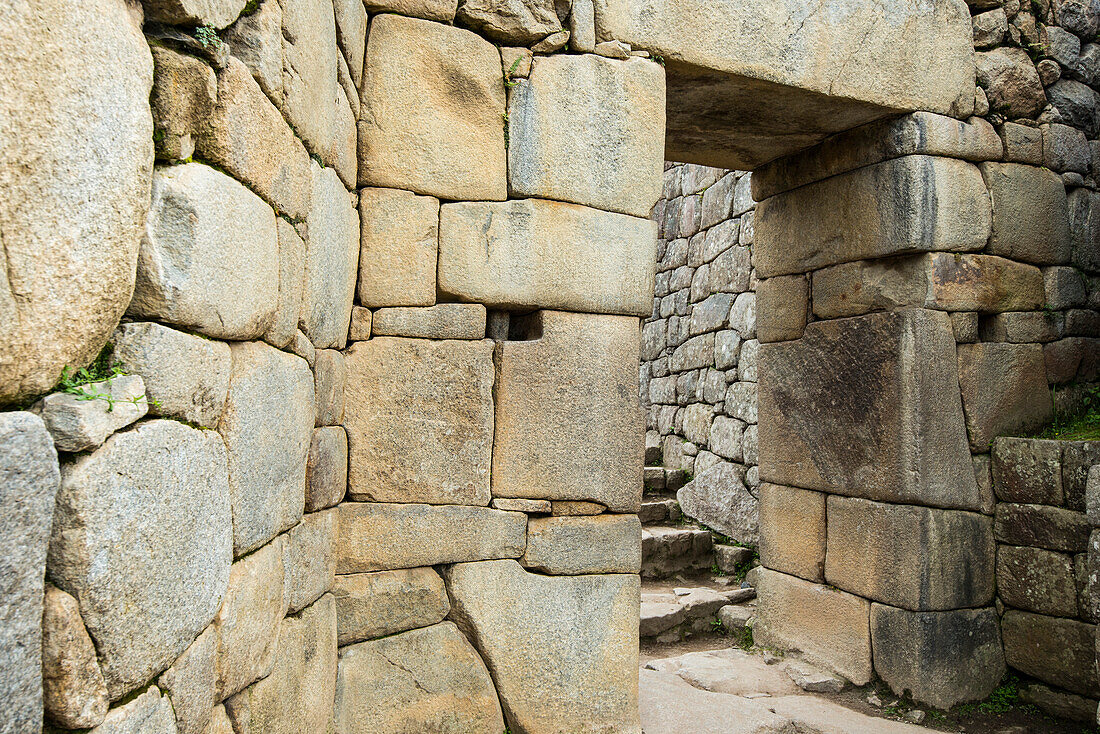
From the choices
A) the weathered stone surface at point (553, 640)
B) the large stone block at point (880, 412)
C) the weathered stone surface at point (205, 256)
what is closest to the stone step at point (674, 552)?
the large stone block at point (880, 412)

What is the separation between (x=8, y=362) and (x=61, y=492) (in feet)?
0.68

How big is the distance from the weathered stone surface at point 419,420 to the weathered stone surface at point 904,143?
269 cm

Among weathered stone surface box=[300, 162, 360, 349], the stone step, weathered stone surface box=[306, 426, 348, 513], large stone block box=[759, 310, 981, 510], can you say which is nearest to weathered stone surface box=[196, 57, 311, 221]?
weathered stone surface box=[300, 162, 360, 349]

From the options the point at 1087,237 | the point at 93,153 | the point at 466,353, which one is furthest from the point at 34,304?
the point at 1087,237

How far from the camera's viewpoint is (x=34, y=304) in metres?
0.90

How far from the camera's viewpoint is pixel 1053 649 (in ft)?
12.1

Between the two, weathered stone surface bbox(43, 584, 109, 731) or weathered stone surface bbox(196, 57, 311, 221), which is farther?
weathered stone surface bbox(196, 57, 311, 221)

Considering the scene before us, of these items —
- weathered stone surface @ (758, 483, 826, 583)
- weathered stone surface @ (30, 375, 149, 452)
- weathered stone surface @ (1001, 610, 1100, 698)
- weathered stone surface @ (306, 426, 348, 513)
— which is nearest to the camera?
weathered stone surface @ (30, 375, 149, 452)

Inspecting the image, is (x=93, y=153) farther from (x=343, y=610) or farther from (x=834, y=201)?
(x=834, y=201)

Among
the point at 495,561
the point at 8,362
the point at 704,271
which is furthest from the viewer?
the point at 704,271

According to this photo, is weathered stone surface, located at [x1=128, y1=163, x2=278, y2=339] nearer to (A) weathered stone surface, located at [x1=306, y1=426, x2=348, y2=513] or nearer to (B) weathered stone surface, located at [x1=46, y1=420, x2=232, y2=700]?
(B) weathered stone surface, located at [x1=46, y1=420, x2=232, y2=700]

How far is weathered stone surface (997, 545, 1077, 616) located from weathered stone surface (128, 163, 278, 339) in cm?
401

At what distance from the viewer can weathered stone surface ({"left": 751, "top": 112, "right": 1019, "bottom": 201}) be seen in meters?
3.89

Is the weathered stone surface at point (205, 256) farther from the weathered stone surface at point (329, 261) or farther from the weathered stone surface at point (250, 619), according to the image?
the weathered stone surface at point (250, 619)
